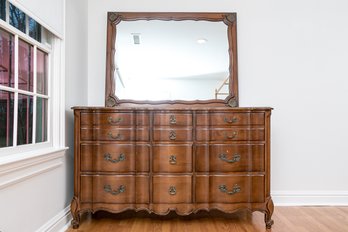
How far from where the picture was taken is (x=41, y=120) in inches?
77.3

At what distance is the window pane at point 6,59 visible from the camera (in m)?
1.49

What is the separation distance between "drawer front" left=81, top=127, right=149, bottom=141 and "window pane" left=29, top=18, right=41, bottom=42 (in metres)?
0.76

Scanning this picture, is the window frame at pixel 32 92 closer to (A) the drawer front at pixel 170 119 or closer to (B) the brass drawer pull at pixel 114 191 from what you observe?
(B) the brass drawer pull at pixel 114 191

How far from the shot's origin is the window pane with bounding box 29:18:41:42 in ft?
5.93

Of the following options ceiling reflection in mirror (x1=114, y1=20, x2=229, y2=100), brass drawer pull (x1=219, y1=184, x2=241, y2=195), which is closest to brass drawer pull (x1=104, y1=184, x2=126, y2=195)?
brass drawer pull (x1=219, y1=184, x2=241, y2=195)

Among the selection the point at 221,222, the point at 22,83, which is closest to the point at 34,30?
the point at 22,83

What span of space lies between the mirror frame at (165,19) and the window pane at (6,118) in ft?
3.71

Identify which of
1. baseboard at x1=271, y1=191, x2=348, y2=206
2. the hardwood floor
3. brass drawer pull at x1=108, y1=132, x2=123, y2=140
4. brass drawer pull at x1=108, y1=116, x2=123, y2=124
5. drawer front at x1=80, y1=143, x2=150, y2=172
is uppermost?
brass drawer pull at x1=108, y1=116, x2=123, y2=124

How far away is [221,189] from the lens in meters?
2.15

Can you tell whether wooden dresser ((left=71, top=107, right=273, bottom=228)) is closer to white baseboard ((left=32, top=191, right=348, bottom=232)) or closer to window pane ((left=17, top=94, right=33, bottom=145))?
window pane ((left=17, top=94, right=33, bottom=145))

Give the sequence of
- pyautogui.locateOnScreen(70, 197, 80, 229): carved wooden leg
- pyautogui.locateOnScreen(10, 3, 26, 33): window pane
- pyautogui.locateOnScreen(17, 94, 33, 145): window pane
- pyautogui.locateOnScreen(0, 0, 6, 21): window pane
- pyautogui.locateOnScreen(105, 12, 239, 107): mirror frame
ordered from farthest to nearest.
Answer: pyautogui.locateOnScreen(105, 12, 239, 107): mirror frame < pyautogui.locateOnScreen(70, 197, 80, 229): carved wooden leg < pyautogui.locateOnScreen(17, 94, 33, 145): window pane < pyautogui.locateOnScreen(10, 3, 26, 33): window pane < pyautogui.locateOnScreen(0, 0, 6, 21): window pane

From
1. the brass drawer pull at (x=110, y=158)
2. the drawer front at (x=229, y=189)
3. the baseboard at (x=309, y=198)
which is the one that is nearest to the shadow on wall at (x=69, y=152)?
the brass drawer pull at (x=110, y=158)

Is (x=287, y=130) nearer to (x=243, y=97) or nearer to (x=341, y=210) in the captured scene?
(x=243, y=97)

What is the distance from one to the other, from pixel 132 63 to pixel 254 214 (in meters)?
1.91
